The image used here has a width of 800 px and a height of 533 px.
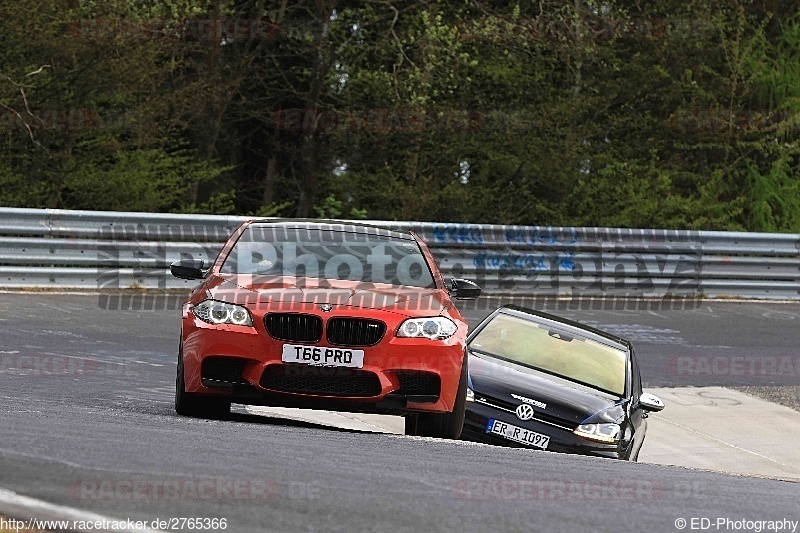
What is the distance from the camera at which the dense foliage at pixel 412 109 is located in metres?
24.8

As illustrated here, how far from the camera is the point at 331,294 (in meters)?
9.29

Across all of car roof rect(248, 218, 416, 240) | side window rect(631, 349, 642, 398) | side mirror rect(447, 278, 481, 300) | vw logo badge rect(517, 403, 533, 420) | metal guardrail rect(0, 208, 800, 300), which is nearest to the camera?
side mirror rect(447, 278, 481, 300)

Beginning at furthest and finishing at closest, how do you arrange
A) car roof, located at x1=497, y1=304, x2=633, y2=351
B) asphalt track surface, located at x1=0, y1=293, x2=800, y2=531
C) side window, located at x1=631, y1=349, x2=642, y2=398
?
car roof, located at x1=497, y1=304, x2=633, y2=351
side window, located at x1=631, y1=349, x2=642, y2=398
asphalt track surface, located at x1=0, y1=293, x2=800, y2=531

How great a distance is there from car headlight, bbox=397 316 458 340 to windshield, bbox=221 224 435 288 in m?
0.71

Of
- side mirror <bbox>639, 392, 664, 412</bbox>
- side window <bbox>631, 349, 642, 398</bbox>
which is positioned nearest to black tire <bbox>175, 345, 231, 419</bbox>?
side mirror <bbox>639, 392, 664, 412</bbox>

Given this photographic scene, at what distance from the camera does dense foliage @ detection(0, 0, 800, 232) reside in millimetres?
24844

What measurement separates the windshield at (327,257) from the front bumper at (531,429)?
1650mm

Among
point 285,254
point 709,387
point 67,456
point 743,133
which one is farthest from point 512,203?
point 67,456

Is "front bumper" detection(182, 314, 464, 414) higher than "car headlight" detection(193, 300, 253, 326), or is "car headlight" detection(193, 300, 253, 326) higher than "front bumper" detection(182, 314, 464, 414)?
"car headlight" detection(193, 300, 253, 326)

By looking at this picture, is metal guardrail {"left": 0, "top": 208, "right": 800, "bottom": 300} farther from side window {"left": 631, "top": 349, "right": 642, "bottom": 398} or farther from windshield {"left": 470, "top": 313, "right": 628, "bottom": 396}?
side window {"left": 631, "top": 349, "right": 642, "bottom": 398}

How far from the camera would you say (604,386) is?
12367 millimetres

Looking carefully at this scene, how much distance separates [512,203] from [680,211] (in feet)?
11.9

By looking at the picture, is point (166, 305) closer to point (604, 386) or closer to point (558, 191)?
point (604, 386)

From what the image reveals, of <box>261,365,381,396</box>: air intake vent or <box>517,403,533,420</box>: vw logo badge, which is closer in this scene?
<box>261,365,381,396</box>: air intake vent
